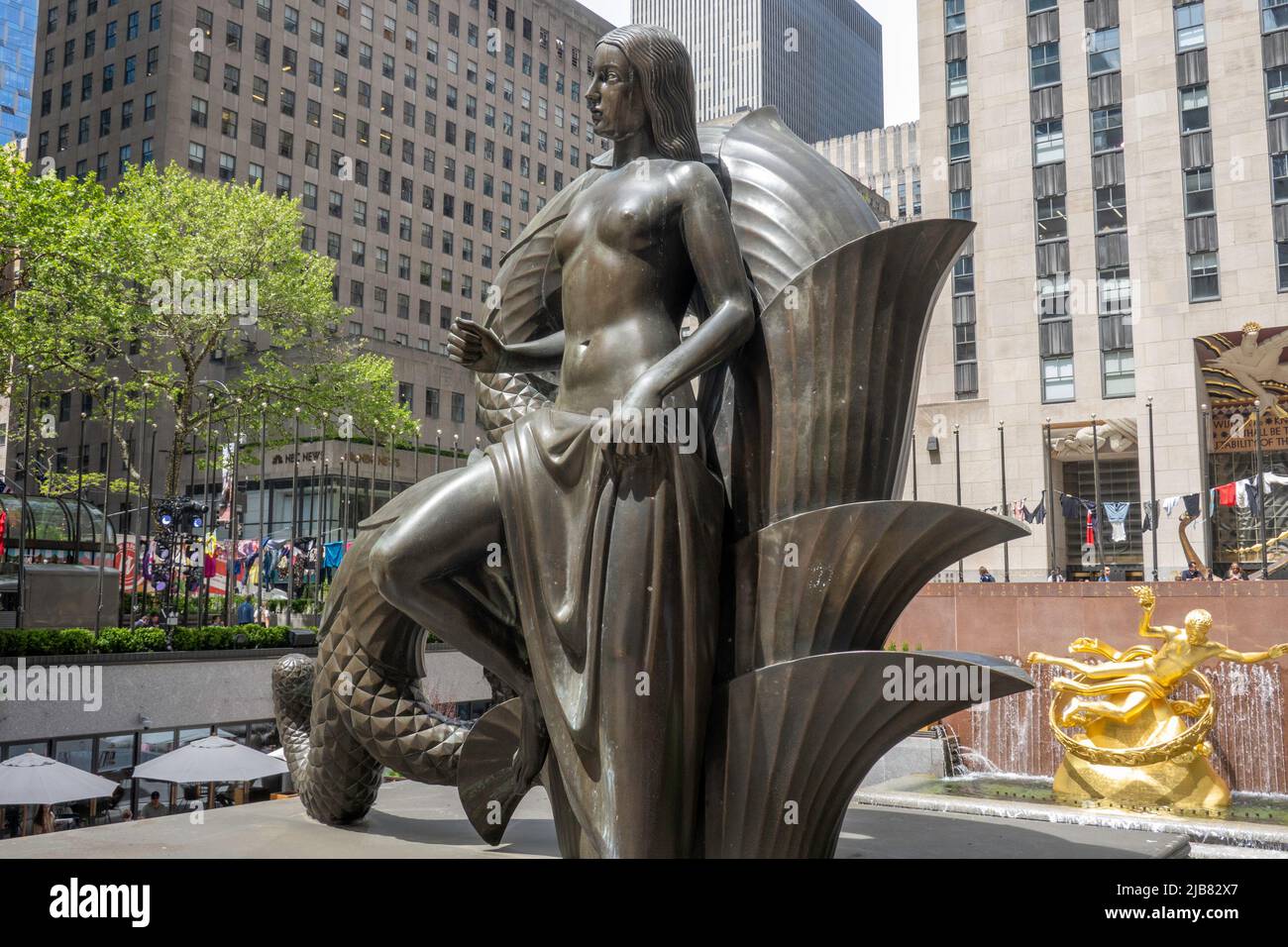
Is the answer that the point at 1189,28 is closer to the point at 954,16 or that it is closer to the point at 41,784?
the point at 954,16

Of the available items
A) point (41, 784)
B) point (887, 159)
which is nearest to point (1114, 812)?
point (41, 784)

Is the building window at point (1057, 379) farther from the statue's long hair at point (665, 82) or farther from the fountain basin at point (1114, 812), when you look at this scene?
the statue's long hair at point (665, 82)

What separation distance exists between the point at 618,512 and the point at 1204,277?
4440 centimetres

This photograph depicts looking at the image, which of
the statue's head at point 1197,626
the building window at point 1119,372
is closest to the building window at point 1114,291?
the building window at point 1119,372

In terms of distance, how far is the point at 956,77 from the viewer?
5019 centimetres

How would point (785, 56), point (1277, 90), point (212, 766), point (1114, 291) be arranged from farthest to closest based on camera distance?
point (785, 56), point (1114, 291), point (1277, 90), point (212, 766)

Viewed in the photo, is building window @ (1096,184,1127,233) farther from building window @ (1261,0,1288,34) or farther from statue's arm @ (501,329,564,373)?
statue's arm @ (501,329,564,373)

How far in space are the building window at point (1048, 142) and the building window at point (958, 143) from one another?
3.39 meters

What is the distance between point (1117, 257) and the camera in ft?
148

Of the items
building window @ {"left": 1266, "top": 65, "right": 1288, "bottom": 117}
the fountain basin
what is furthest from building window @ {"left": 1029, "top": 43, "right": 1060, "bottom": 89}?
the fountain basin

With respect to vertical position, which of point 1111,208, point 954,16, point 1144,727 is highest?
point 954,16

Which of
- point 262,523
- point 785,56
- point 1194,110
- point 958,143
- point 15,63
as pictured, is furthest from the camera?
point 15,63

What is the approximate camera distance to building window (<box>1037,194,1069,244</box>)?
151 ft
